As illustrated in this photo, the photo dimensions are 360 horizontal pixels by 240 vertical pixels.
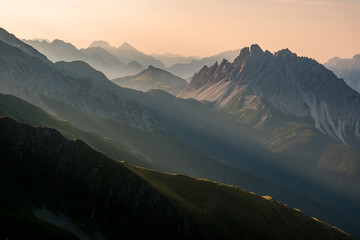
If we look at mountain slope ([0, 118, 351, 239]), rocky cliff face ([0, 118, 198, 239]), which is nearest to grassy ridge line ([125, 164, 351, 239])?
mountain slope ([0, 118, 351, 239])

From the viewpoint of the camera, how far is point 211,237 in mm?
141250

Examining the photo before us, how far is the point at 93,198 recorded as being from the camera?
13288cm

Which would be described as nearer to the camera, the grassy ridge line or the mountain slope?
the mountain slope

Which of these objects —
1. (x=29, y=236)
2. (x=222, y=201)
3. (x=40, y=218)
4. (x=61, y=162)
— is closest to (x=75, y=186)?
(x=61, y=162)

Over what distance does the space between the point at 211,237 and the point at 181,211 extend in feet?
41.5

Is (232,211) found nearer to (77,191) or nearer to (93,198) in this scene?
(93,198)

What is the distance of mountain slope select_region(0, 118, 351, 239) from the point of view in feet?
406

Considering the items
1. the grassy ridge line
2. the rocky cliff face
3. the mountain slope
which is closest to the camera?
the rocky cliff face

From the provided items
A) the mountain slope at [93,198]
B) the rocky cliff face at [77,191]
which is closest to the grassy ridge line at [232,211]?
the mountain slope at [93,198]

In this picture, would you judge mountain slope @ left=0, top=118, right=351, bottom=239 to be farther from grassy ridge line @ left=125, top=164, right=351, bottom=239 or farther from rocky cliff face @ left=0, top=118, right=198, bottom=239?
grassy ridge line @ left=125, top=164, right=351, bottom=239

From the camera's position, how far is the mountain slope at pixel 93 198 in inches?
4870

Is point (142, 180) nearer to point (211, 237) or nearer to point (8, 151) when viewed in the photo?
point (211, 237)

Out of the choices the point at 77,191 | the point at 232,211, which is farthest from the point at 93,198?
the point at 232,211

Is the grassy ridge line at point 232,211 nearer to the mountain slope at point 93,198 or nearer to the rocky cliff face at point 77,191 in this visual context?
the mountain slope at point 93,198
